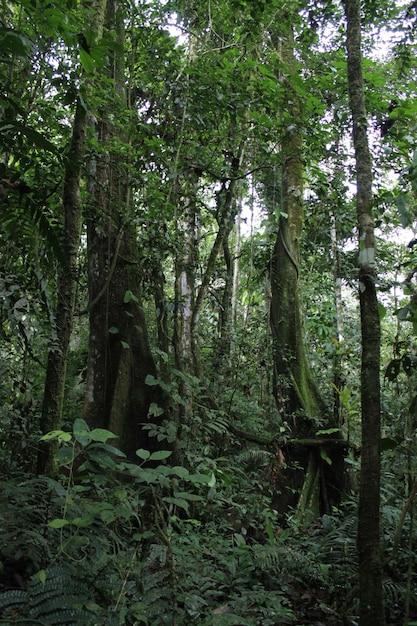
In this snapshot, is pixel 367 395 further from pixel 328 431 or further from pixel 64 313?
pixel 328 431

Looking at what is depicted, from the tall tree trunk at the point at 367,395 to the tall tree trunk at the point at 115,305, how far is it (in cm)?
267

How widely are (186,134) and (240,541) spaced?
4599 mm

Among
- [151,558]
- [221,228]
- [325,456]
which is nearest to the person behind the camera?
[151,558]

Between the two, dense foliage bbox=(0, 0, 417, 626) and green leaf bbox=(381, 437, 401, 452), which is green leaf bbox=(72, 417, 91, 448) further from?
green leaf bbox=(381, 437, 401, 452)

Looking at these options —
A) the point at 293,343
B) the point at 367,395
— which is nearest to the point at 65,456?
the point at 367,395

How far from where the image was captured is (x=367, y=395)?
286cm

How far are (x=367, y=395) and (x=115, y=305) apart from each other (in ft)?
11.3

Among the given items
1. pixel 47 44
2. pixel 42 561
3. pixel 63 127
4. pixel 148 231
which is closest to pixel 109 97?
pixel 63 127

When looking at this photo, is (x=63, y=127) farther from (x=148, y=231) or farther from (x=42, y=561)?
(x=42, y=561)

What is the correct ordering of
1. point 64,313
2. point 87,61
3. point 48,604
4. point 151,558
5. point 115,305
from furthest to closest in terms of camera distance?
point 115,305 → point 64,313 → point 151,558 → point 87,61 → point 48,604

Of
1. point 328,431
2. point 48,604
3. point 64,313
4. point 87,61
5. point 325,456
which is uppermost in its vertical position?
point 87,61

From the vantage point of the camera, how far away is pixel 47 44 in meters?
4.79

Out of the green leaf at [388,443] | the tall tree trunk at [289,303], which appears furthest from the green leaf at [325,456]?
the green leaf at [388,443]

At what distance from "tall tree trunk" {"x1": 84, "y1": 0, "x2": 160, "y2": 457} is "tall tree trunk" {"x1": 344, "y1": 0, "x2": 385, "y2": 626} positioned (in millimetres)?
2667
